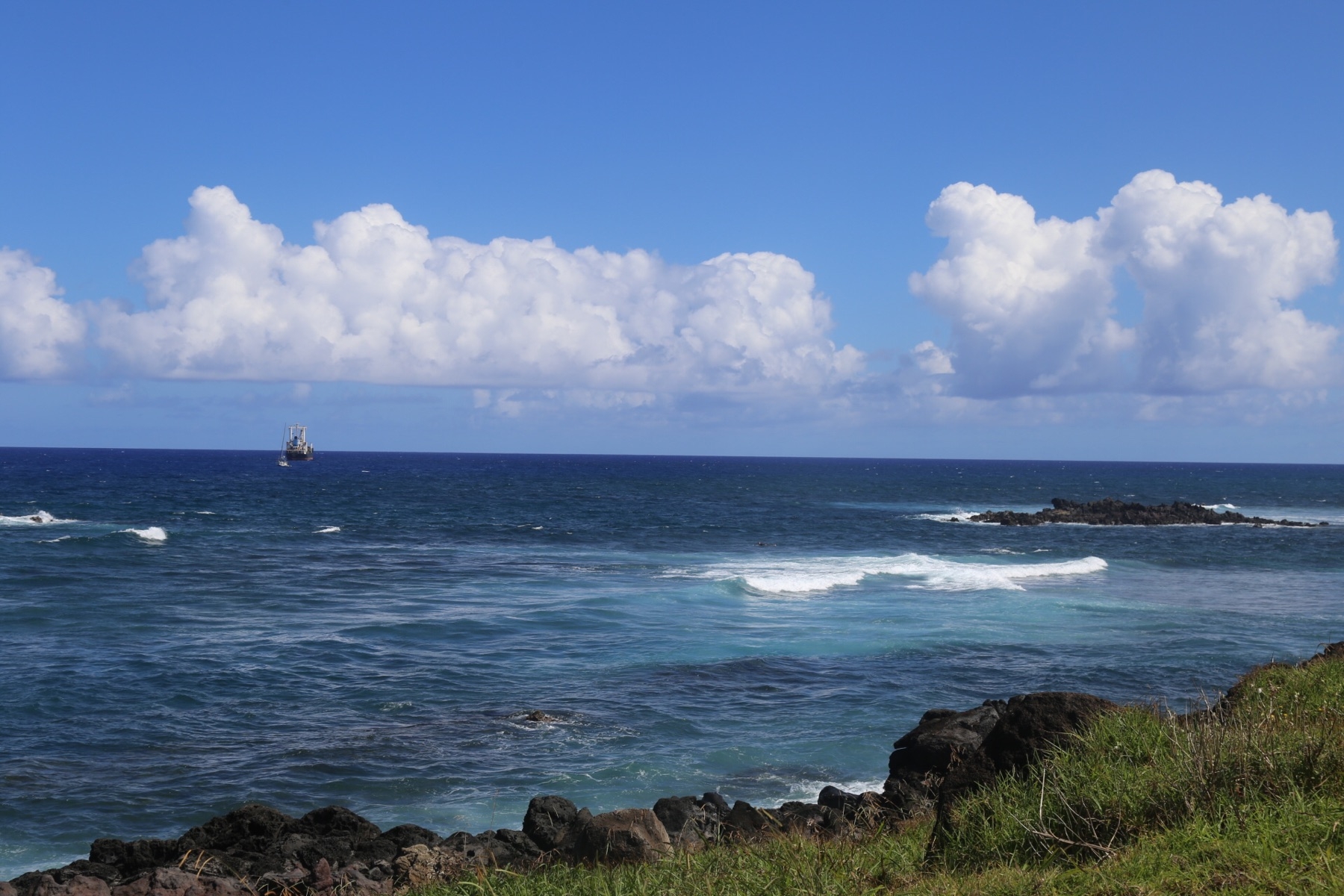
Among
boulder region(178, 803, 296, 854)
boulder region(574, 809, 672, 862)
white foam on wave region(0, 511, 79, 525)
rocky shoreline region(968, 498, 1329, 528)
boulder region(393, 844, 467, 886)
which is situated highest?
rocky shoreline region(968, 498, 1329, 528)

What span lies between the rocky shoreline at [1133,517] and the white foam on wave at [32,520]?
54.6 m

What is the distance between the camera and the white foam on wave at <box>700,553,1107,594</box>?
35.4 meters

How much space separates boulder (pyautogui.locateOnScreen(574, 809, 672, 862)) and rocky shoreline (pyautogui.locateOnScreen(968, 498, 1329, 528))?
62.7 m

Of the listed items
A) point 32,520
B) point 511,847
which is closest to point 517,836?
point 511,847

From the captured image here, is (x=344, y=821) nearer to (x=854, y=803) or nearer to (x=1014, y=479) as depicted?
(x=854, y=803)

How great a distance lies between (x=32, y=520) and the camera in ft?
180

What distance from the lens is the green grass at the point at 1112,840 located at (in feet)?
19.1

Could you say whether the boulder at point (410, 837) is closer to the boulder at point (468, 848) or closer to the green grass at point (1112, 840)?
the boulder at point (468, 848)

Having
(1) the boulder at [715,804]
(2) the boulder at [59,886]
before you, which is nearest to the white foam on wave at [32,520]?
(2) the boulder at [59,886]

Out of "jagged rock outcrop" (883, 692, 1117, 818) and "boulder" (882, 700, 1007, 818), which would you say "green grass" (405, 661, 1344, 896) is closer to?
"jagged rock outcrop" (883, 692, 1117, 818)

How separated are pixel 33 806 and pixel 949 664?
16952mm

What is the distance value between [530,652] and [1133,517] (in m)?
57.7

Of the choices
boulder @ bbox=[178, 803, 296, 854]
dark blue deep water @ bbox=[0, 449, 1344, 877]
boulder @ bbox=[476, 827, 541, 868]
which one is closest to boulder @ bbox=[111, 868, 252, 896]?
boulder @ bbox=[178, 803, 296, 854]

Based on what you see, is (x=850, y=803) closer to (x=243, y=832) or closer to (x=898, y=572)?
(x=243, y=832)
